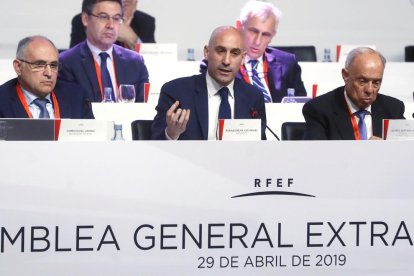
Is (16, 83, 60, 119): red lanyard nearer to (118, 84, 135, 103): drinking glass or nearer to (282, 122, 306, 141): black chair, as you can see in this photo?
(282, 122, 306, 141): black chair

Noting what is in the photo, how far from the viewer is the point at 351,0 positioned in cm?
1003

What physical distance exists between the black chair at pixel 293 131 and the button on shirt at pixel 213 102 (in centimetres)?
26

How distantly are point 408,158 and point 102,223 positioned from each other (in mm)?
1078

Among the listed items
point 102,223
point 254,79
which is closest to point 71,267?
point 102,223

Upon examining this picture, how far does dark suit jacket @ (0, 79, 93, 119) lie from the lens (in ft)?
15.3

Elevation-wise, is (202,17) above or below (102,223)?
above

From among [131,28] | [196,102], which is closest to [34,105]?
[196,102]

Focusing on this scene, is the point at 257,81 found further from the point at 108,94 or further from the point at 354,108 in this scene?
the point at 354,108

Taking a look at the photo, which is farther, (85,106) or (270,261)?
(85,106)

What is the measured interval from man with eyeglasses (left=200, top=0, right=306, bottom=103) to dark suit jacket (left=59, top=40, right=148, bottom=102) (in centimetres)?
69

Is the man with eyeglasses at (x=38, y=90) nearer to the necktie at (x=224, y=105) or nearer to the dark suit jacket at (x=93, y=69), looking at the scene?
the necktie at (x=224, y=105)

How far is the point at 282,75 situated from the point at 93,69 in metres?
1.28

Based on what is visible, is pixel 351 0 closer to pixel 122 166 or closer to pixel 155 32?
pixel 155 32

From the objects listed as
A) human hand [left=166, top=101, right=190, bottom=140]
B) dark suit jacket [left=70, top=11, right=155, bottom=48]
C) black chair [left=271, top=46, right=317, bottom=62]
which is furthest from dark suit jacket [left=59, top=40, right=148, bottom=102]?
black chair [left=271, top=46, right=317, bottom=62]
